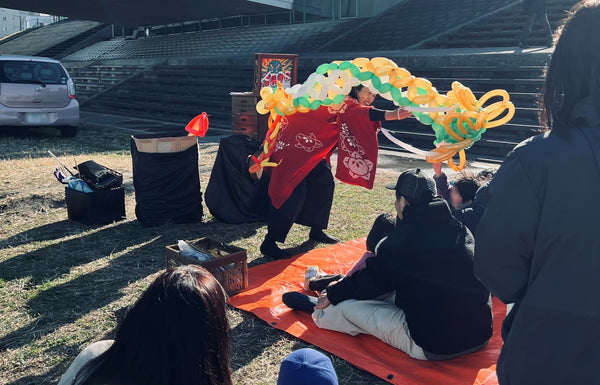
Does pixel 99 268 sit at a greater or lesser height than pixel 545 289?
lesser

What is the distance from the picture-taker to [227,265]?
466 cm

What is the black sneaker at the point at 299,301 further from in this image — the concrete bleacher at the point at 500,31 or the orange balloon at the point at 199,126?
the concrete bleacher at the point at 500,31

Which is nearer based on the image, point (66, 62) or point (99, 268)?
point (99, 268)

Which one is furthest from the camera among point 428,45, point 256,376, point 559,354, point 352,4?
point 352,4

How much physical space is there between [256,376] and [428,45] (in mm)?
16073

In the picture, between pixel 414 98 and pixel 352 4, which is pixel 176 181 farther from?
pixel 352 4

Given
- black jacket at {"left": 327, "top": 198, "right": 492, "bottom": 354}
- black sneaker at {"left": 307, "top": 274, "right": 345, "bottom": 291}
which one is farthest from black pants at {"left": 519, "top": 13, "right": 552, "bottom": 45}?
black jacket at {"left": 327, "top": 198, "right": 492, "bottom": 354}

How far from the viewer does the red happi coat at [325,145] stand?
16.6 feet

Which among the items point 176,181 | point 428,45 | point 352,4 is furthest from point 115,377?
point 352,4

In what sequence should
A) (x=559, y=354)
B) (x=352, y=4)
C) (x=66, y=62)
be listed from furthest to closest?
1. (x=66, y=62)
2. (x=352, y=4)
3. (x=559, y=354)

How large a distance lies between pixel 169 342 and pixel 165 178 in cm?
505

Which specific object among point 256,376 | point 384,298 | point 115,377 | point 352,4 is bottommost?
point 256,376

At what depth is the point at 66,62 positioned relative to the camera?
2716 cm

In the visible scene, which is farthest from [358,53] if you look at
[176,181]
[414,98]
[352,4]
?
[414,98]
